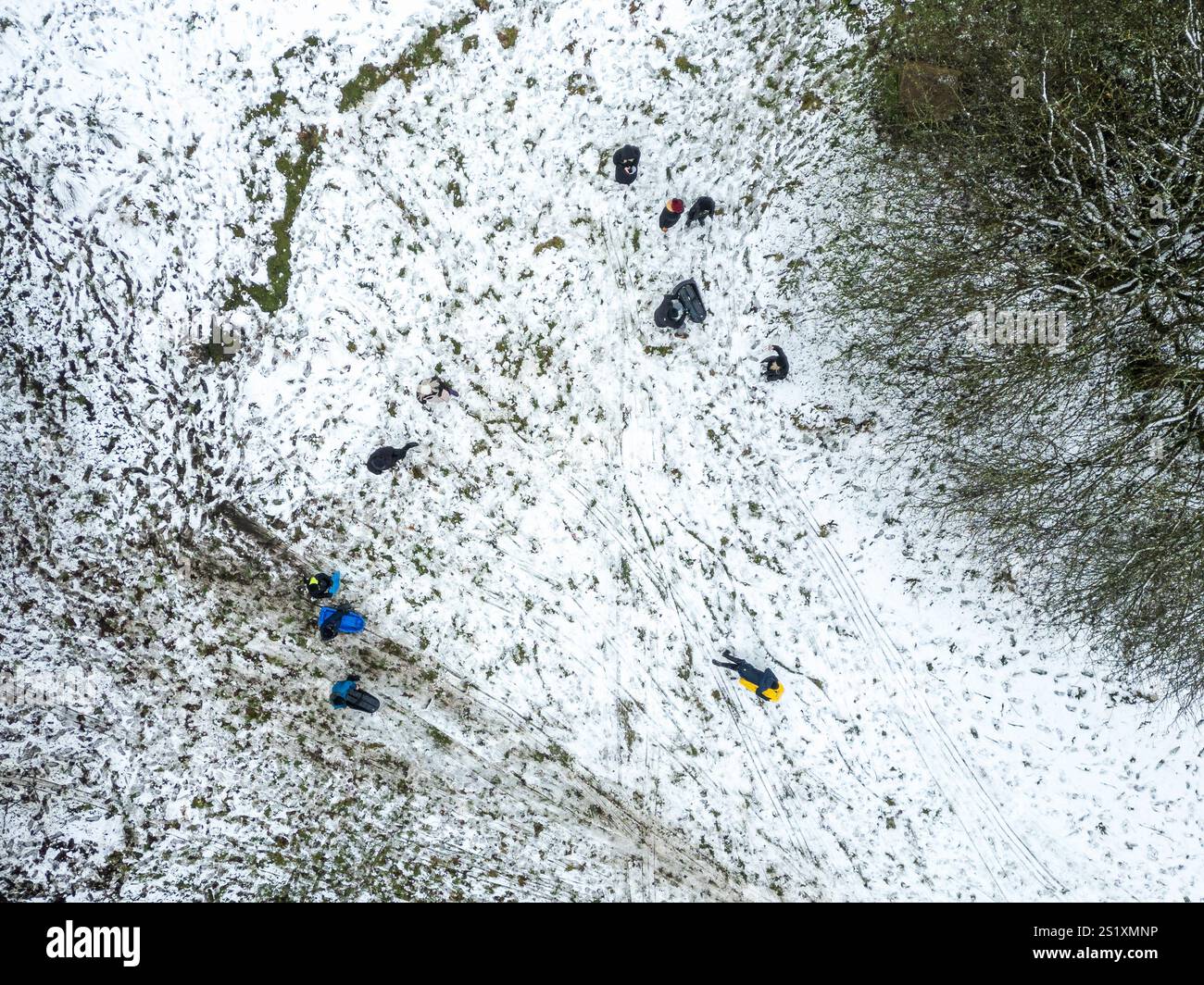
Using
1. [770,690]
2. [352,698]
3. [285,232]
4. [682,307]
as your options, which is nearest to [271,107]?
[285,232]

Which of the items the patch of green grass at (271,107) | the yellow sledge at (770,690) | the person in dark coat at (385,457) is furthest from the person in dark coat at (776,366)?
the patch of green grass at (271,107)

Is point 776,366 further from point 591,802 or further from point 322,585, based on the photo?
point 322,585

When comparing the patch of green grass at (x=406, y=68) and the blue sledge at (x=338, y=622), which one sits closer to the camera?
the blue sledge at (x=338, y=622)

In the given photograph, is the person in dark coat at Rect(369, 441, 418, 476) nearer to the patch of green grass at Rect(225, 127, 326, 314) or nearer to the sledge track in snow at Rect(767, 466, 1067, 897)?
the patch of green grass at Rect(225, 127, 326, 314)

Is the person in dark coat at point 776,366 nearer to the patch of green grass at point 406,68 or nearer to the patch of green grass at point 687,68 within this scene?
the patch of green grass at point 687,68
